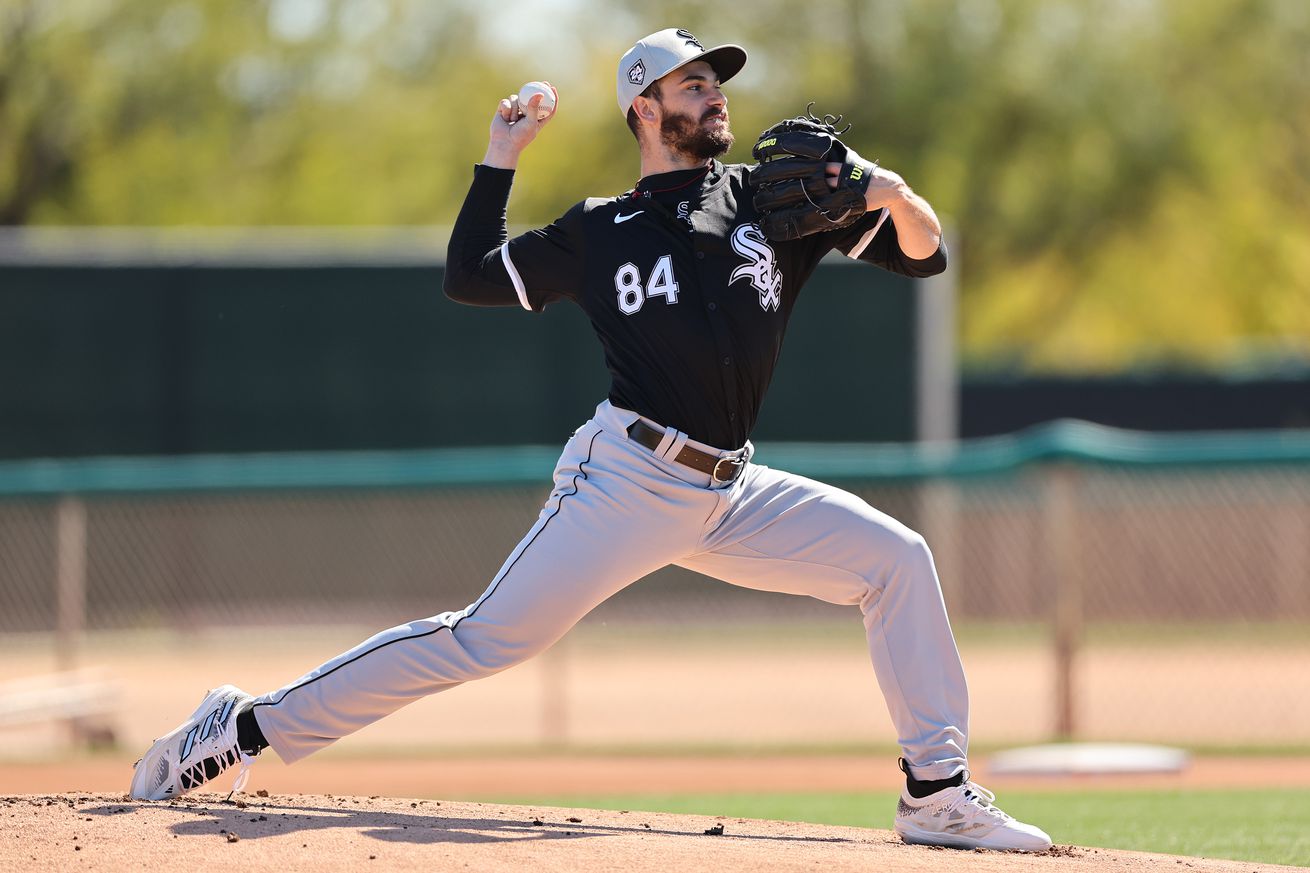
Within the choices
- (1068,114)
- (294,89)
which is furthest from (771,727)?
(294,89)

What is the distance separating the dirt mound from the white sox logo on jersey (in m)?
1.43

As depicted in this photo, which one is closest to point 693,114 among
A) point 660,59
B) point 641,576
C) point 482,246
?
point 660,59

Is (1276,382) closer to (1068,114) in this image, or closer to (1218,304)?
(1068,114)

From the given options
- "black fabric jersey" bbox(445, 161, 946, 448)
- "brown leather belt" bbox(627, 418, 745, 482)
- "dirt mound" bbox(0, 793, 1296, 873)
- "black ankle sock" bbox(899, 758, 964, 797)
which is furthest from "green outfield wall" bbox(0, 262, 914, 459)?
"black ankle sock" bbox(899, 758, 964, 797)

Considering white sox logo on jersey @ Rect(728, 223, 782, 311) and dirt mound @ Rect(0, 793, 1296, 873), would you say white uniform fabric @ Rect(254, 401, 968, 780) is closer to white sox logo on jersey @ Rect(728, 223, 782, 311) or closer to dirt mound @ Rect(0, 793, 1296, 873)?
dirt mound @ Rect(0, 793, 1296, 873)

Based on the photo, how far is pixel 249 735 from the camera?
462cm

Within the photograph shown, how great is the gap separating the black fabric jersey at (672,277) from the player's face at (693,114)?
81 millimetres

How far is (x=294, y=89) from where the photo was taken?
85.5 feet

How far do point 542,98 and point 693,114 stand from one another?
1.40 feet

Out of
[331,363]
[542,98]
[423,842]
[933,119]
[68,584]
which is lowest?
[423,842]

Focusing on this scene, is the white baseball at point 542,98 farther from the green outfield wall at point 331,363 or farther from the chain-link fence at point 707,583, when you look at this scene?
the green outfield wall at point 331,363

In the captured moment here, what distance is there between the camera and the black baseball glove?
173 inches

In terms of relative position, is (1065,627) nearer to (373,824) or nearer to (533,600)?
(533,600)

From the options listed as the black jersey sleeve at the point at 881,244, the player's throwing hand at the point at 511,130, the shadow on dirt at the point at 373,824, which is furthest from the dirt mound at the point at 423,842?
the player's throwing hand at the point at 511,130
